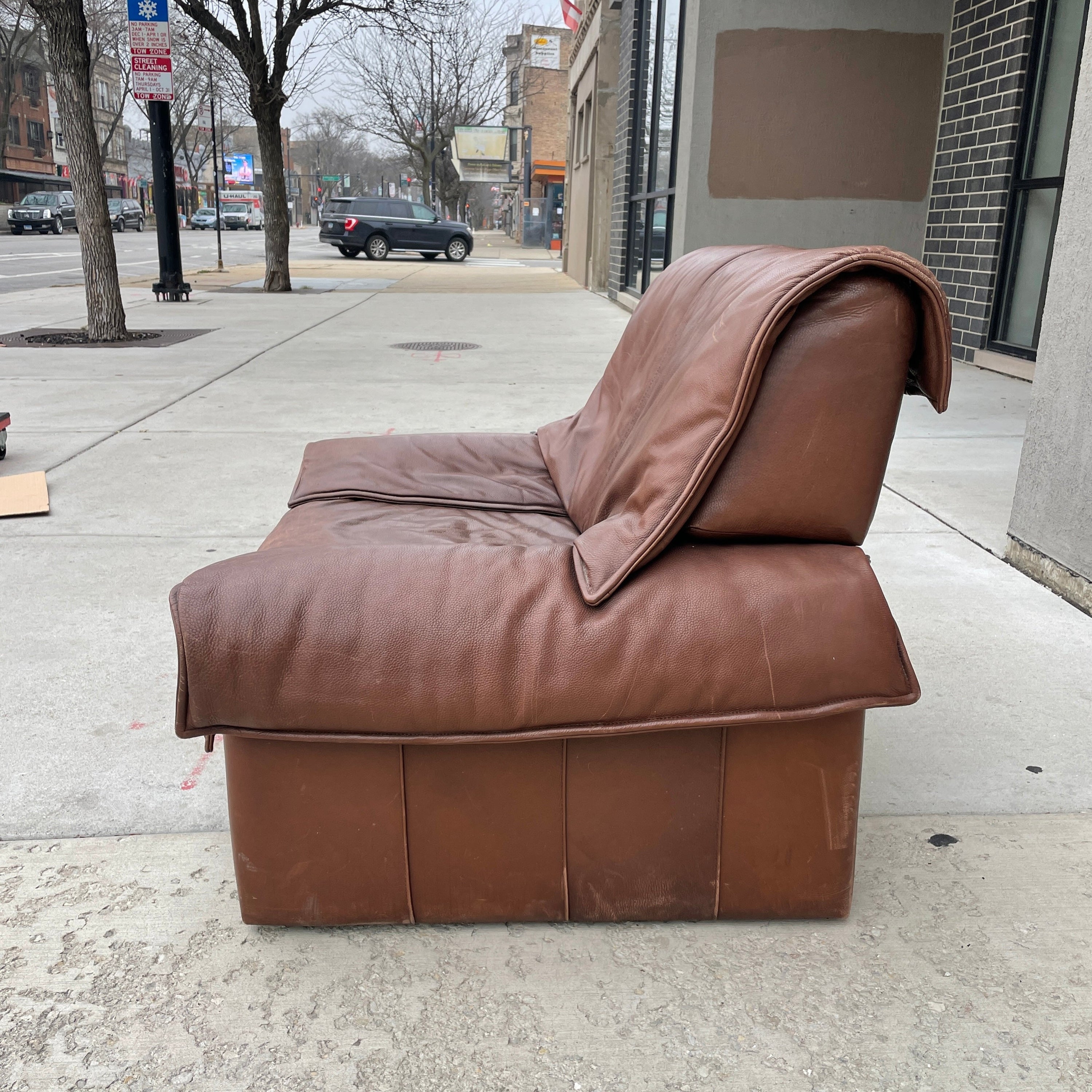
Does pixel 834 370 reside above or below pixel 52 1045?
above

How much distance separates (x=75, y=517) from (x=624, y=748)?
3.17 m

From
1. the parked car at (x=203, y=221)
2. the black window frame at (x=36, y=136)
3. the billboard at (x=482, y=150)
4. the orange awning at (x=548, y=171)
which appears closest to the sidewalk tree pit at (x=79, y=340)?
the orange awning at (x=548, y=171)

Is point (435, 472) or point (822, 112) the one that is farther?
point (822, 112)

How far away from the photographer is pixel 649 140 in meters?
12.2

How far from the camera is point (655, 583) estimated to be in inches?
63.4

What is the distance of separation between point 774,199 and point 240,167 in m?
81.8

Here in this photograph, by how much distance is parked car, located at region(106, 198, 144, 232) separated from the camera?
43562 mm

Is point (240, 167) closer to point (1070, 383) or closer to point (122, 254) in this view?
point (122, 254)

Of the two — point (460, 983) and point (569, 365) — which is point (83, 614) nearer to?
point (460, 983)

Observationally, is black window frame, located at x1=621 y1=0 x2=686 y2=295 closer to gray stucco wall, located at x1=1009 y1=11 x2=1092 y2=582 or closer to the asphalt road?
gray stucco wall, located at x1=1009 y1=11 x2=1092 y2=582

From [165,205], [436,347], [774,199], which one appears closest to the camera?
[774,199]

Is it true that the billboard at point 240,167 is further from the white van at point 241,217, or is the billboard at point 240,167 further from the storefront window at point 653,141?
the storefront window at point 653,141

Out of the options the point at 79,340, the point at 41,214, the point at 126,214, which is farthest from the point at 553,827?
the point at 126,214

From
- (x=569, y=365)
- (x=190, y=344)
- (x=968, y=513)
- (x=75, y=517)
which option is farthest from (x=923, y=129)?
(x=75, y=517)
